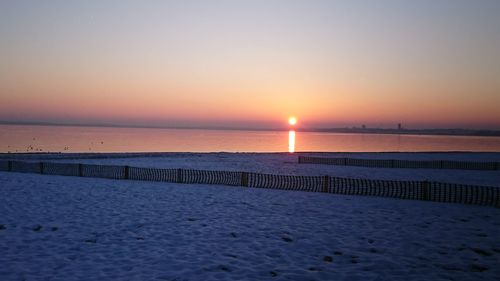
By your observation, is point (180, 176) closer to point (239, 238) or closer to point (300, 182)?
point (300, 182)

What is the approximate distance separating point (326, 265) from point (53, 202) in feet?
36.7

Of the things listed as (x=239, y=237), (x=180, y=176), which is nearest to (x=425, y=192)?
(x=239, y=237)

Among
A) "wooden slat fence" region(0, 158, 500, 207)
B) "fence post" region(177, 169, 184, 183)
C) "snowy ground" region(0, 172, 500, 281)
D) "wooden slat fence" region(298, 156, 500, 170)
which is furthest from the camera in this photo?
"wooden slat fence" region(298, 156, 500, 170)

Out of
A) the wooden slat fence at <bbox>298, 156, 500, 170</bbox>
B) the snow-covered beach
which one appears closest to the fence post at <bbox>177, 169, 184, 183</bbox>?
the snow-covered beach

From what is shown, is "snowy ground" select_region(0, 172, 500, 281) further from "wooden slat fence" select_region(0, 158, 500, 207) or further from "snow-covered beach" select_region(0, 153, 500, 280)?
"wooden slat fence" select_region(0, 158, 500, 207)

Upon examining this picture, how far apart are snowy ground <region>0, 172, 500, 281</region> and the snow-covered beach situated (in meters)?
0.03

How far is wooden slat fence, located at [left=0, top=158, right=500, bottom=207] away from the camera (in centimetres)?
1654

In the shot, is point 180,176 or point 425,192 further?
point 180,176

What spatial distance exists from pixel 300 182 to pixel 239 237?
10539mm

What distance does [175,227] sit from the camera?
1102cm

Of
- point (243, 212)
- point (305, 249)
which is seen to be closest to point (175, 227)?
point (243, 212)

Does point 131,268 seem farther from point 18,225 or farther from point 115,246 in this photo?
point 18,225

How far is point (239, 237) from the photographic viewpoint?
10.0m

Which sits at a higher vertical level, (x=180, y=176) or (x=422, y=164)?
(x=180, y=176)
